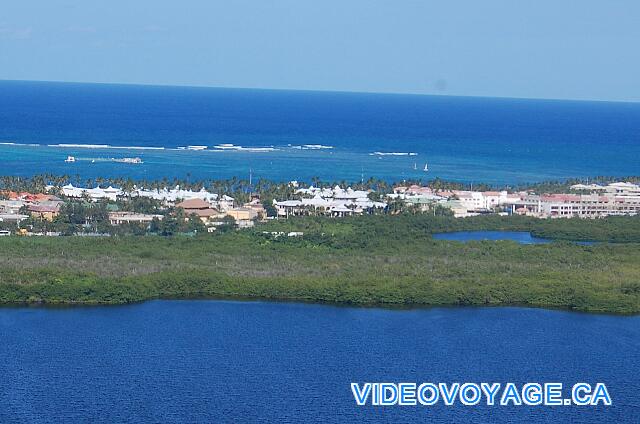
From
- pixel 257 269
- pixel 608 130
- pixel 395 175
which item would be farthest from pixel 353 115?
pixel 257 269

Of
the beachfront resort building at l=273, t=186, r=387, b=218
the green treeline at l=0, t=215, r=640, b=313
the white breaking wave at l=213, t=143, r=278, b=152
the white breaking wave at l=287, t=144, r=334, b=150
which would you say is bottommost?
the green treeline at l=0, t=215, r=640, b=313

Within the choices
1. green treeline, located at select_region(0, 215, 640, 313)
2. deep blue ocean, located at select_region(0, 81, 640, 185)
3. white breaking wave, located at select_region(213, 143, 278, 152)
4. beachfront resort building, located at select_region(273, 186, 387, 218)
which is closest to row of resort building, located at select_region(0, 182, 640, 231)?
beachfront resort building, located at select_region(273, 186, 387, 218)

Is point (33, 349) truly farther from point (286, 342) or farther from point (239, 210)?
point (239, 210)

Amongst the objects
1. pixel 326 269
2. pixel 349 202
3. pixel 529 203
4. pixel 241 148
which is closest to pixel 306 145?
pixel 241 148

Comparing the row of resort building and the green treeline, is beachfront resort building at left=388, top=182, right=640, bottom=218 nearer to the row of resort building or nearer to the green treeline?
the row of resort building

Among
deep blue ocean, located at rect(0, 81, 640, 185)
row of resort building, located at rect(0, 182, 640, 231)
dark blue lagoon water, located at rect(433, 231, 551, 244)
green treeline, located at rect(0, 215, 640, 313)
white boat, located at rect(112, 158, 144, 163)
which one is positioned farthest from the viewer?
white boat, located at rect(112, 158, 144, 163)
